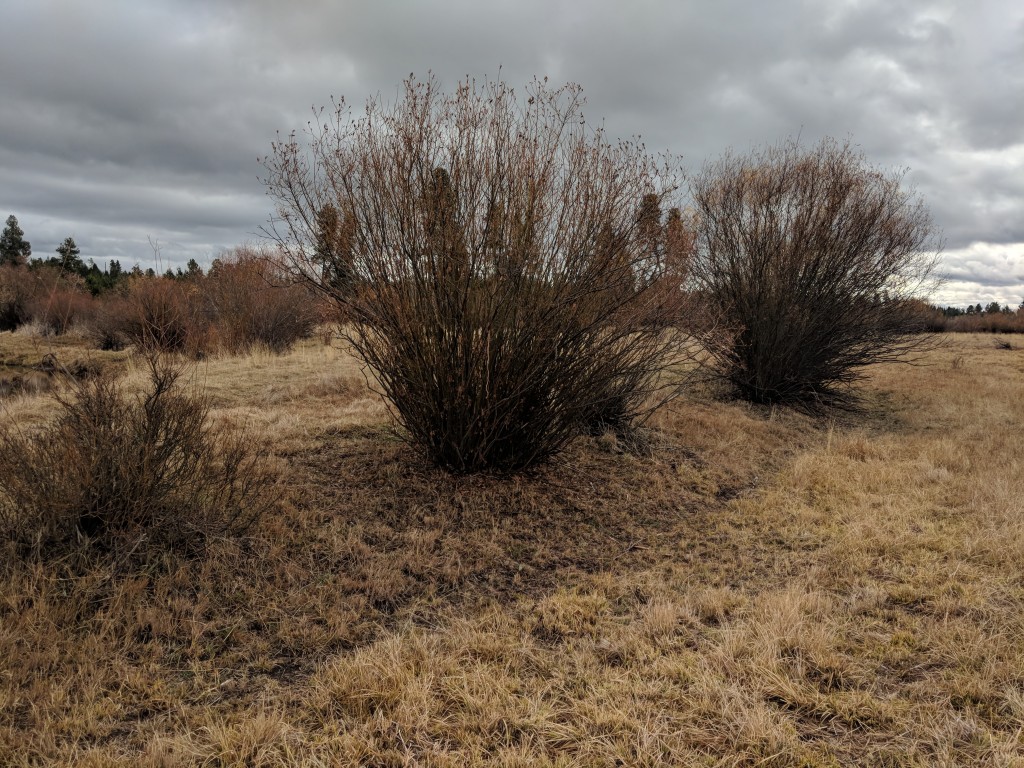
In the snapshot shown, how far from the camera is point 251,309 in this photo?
15078 mm

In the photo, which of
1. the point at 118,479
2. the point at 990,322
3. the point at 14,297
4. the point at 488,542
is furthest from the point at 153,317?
the point at 990,322

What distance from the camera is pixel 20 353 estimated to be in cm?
1229

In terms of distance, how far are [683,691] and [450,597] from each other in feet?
5.19

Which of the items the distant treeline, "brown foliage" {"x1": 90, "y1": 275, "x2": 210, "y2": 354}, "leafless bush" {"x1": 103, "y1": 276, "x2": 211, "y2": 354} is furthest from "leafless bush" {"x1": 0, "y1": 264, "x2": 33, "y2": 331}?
the distant treeline

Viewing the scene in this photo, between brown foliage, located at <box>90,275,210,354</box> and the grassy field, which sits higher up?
brown foliage, located at <box>90,275,210,354</box>

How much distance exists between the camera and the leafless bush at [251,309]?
1458cm

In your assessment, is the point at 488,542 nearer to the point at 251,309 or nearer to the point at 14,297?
the point at 251,309

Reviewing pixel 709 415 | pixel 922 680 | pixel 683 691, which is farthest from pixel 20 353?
pixel 922 680

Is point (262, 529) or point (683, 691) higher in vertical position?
point (262, 529)

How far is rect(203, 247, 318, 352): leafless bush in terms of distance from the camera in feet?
47.8

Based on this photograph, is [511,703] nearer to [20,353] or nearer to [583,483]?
[583,483]

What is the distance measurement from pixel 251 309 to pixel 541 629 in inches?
540

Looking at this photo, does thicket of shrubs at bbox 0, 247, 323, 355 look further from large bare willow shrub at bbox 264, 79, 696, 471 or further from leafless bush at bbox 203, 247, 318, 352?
large bare willow shrub at bbox 264, 79, 696, 471

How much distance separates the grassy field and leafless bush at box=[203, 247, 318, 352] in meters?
9.44
